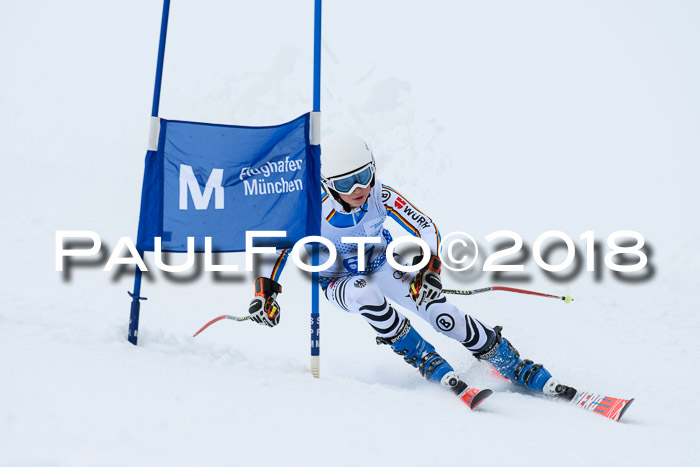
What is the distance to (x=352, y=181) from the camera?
436 centimetres

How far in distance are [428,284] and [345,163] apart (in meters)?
1.01

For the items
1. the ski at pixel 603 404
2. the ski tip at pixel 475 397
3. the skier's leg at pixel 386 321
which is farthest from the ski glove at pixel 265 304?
the ski at pixel 603 404

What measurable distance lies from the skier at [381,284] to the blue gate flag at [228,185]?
11.5 inches

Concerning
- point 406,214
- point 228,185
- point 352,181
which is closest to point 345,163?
point 352,181

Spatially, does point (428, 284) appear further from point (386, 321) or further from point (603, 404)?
point (603, 404)

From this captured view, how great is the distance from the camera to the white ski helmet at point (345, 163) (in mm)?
4340

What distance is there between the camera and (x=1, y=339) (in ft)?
11.0

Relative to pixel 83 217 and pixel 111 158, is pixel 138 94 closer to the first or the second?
pixel 111 158

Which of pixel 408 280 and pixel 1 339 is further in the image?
pixel 408 280

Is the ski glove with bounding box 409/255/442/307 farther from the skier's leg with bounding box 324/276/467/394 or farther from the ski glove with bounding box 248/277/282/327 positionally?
the ski glove with bounding box 248/277/282/327

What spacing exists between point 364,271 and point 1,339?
8.15 ft

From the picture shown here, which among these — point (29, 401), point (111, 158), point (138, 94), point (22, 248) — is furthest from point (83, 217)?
point (29, 401)

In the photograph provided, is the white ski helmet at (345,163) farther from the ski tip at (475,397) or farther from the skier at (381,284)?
the ski tip at (475,397)

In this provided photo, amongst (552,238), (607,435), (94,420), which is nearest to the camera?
(94,420)
